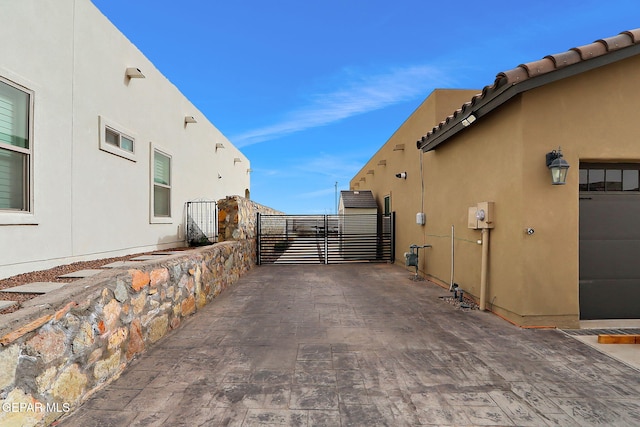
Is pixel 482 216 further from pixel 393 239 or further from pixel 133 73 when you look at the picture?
pixel 133 73

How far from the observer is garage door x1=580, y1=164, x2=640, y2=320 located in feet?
15.2

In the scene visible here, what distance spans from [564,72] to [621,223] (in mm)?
2471

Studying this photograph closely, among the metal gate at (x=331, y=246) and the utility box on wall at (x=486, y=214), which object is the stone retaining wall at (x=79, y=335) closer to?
the utility box on wall at (x=486, y=214)

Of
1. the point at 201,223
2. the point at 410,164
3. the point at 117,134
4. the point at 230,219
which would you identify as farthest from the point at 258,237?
the point at 117,134

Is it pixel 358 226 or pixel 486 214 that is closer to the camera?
pixel 486 214

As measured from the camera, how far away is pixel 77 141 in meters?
4.86

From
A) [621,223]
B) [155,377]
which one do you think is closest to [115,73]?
[155,377]

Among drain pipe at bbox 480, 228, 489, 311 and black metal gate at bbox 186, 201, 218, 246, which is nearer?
drain pipe at bbox 480, 228, 489, 311

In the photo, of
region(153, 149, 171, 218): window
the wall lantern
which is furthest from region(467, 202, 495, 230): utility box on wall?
region(153, 149, 171, 218): window

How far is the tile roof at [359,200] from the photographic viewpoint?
14.0 meters

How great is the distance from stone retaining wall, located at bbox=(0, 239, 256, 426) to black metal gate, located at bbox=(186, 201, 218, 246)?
15.5 feet

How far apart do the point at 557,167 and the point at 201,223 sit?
9.20m

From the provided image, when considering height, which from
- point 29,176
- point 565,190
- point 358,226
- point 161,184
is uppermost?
point 161,184

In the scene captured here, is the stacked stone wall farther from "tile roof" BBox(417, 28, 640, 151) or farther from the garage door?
the garage door
